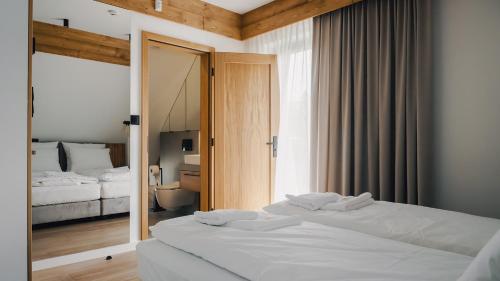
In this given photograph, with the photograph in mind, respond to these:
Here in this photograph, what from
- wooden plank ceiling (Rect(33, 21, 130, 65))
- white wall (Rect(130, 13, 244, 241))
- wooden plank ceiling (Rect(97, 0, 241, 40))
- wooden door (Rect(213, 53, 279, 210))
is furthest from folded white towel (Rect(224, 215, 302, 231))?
wooden plank ceiling (Rect(97, 0, 241, 40))

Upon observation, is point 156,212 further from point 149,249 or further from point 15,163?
point 149,249

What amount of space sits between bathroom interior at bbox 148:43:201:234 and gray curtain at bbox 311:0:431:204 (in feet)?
7.30

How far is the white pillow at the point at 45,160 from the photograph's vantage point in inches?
103

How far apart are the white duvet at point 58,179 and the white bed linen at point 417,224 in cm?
185

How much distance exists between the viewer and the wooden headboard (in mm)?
3123

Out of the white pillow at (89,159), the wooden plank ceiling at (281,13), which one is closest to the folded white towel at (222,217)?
the white pillow at (89,159)

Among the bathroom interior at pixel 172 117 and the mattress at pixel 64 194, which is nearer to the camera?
the mattress at pixel 64 194

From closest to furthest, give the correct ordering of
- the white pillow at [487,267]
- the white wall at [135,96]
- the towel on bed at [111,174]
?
the white pillow at [487,267] < the towel on bed at [111,174] < the white wall at [135,96]

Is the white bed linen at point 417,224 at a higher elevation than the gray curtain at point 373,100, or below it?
below

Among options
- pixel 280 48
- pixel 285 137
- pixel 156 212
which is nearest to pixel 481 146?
pixel 285 137

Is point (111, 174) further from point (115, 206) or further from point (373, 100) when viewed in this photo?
point (373, 100)

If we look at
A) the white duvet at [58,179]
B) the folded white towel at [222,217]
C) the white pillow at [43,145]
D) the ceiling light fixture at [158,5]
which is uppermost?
the ceiling light fixture at [158,5]

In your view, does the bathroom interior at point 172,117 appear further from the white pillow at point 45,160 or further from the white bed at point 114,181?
the white pillow at point 45,160

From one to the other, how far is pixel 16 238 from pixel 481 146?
3.27 metres
